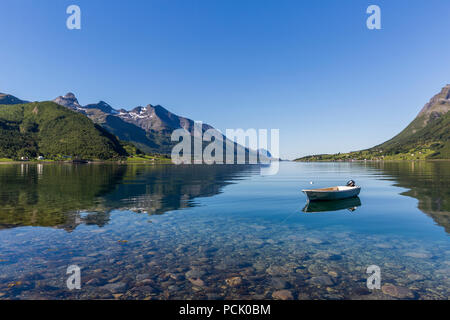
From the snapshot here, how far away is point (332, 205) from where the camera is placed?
→ 143 ft

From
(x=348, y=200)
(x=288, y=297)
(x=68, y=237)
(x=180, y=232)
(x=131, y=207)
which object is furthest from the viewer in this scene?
(x=348, y=200)

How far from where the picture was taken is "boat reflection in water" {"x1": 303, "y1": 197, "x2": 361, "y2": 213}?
39.9 meters

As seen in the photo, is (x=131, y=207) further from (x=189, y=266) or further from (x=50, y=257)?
(x=189, y=266)

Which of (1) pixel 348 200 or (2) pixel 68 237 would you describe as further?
(1) pixel 348 200
